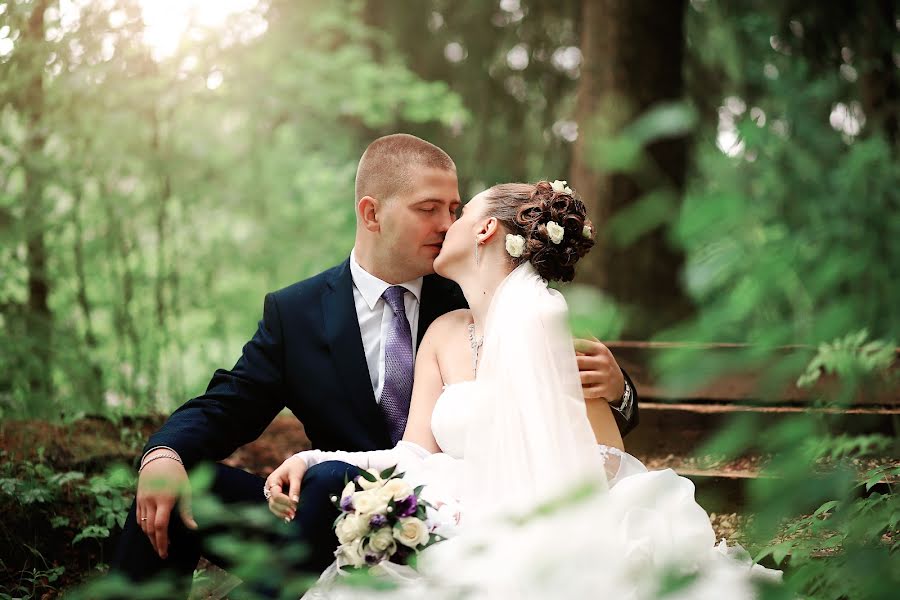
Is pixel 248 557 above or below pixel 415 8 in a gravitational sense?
below

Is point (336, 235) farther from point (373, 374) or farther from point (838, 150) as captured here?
point (373, 374)

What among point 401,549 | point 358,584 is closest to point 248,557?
point 358,584

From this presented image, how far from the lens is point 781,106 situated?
833cm

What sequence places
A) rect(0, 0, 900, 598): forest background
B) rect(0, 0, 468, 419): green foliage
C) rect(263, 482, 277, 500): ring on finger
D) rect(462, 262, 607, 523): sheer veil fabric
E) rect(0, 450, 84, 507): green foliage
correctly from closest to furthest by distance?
rect(0, 0, 900, 598): forest background
rect(462, 262, 607, 523): sheer veil fabric
rect(263, 482, 277, 500): ring on finger
rect(0, 450, 84, 507): green foliage
rect(0, 0, 468, 419): green foliage

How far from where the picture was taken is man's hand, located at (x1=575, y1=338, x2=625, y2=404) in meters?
2.88

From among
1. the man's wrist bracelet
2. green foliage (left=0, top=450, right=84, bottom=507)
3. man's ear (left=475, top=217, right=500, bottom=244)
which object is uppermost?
man's ear (left=475, top=217, right=500, bottom=244)

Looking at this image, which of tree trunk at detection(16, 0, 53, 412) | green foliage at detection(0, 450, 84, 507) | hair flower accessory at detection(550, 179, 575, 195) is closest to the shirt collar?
hair flower accessory at detection(550, 179, 575, 195)

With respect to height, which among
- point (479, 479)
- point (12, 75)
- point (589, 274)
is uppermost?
point (12, 75)

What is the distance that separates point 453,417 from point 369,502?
607 millimetres

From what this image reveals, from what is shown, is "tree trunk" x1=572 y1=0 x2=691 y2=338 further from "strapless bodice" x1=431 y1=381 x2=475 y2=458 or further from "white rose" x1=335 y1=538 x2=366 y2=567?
"white rose" x1=335 y1=538 x2=366 y2=567

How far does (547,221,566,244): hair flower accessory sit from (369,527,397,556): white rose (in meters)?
1.07

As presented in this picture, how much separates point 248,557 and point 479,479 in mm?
1454

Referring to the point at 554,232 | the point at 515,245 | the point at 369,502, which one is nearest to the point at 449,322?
the point at 515,245

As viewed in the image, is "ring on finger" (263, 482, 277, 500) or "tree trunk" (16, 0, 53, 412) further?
"tree trunk" (16, 0, 53, 412)
